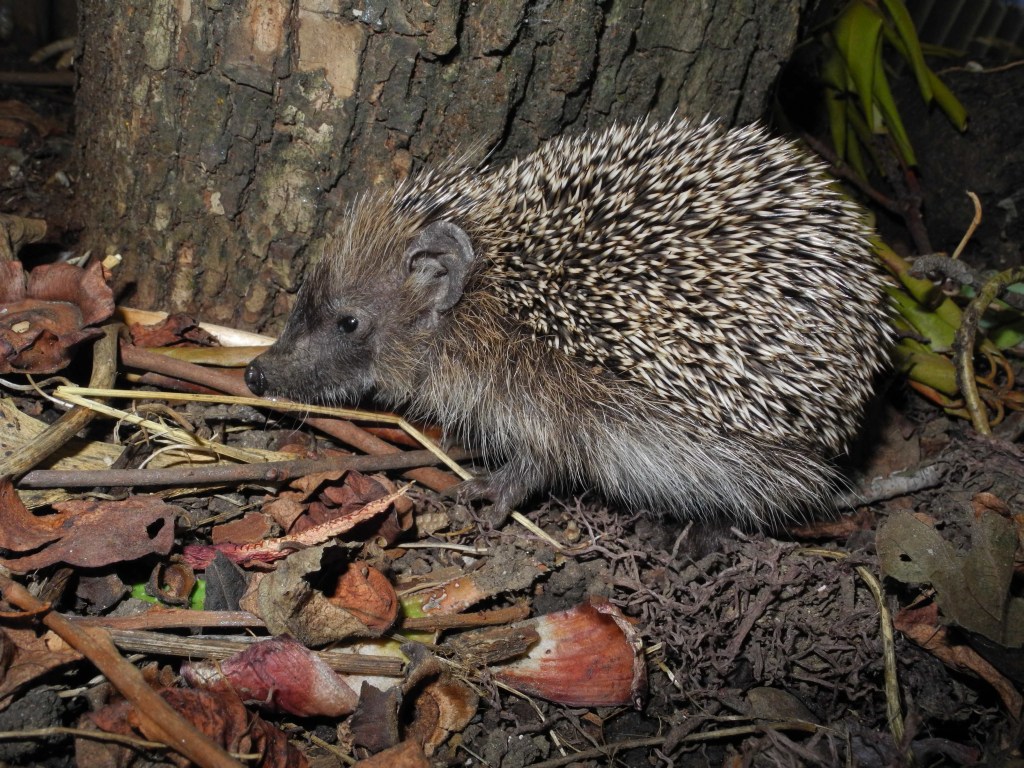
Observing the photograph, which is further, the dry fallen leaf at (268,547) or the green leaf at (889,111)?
the green leaf at (889,111)

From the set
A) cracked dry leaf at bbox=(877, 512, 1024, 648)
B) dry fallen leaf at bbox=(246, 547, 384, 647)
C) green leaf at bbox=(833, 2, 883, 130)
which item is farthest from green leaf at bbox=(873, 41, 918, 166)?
dry fallen leaf at bbox=(246, 547, 384, 647)

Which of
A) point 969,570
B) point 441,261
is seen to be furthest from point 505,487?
point 969,570

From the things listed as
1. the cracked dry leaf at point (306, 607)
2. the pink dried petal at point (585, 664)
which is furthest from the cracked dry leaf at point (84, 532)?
the pink dried petal at point (585, 664)

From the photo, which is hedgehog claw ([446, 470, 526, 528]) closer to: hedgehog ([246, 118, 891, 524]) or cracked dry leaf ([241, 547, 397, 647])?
hedgehog ([246, 118, 891, 524])

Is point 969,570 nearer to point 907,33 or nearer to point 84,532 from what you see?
point 84,532

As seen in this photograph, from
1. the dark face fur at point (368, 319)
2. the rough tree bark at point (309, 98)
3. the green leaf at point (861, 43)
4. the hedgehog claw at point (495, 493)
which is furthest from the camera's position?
the green leaf at point (861, 43)

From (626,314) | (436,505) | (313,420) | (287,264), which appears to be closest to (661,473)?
(626,314)

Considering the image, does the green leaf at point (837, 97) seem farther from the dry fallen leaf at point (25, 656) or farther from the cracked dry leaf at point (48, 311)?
the dry fallen leaf at point (25, 656)

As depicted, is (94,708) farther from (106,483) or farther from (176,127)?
(176,127)
